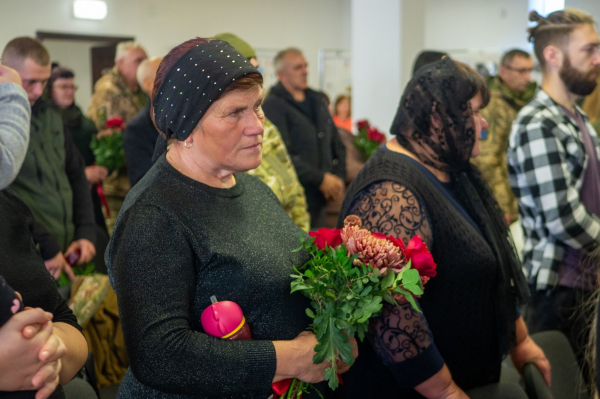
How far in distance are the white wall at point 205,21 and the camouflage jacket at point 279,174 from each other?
17.8 ft

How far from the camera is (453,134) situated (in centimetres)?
187

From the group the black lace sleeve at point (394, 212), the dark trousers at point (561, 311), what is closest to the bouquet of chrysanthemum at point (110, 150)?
the black lace sleeve at point (394, 212)

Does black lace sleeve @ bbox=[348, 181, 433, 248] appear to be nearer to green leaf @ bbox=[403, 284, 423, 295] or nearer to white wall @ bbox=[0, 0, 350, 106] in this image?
green leaf @ bbox=[403, 284, 423, 295]

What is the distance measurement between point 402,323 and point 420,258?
0.32 m

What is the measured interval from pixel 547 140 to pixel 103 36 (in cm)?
691

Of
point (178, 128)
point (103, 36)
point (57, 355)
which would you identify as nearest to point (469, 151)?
point (178, 128)

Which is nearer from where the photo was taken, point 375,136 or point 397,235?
point 397,235

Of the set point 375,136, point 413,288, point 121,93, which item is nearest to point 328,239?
point 413,288

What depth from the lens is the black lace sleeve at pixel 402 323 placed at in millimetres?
1651

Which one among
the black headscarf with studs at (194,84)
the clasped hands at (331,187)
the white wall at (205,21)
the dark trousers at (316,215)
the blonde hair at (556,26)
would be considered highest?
the white wall at (205,21)

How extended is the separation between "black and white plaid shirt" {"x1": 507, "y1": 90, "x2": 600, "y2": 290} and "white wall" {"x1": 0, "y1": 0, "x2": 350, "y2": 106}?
6.04 meters

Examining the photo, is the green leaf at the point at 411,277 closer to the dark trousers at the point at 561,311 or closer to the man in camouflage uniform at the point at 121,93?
the dark trousers at the point at 561,311

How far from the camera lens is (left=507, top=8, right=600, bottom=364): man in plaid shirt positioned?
2447 mm

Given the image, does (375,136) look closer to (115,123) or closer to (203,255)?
(115,123)
